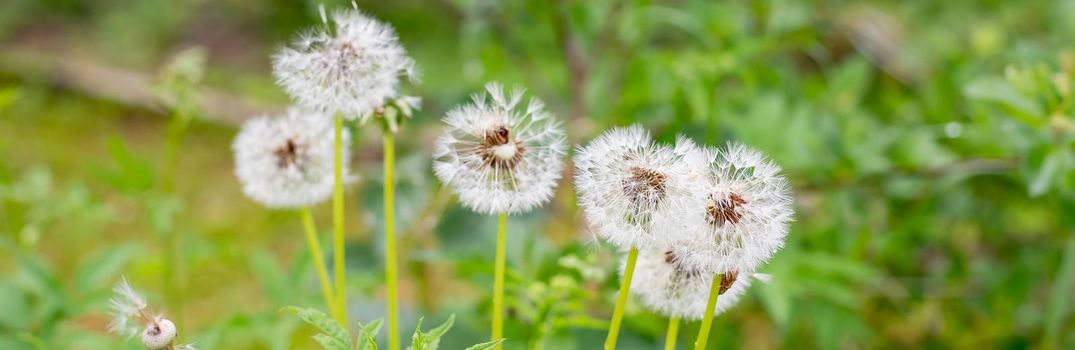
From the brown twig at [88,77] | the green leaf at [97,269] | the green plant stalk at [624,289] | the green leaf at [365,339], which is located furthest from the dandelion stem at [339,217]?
the brown twig at [88,77]

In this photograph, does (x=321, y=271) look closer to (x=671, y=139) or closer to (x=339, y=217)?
(x=339, y=217)

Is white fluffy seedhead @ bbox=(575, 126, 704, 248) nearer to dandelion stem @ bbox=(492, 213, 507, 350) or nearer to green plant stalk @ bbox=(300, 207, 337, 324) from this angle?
dandelion stem @ bbox=(492, 213, 507, 350)

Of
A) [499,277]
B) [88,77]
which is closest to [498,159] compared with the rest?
[499,277]

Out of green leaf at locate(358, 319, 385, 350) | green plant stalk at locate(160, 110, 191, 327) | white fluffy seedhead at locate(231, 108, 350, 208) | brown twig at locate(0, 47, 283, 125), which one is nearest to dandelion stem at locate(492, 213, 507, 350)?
green leaf at locate(358, 319, 385, 350)

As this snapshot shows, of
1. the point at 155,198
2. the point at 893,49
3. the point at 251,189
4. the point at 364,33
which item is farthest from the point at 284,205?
the point at 893,49

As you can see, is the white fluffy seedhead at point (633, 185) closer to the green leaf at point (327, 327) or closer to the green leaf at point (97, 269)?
the green leaf at point (327, 327)

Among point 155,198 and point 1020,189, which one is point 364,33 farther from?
point 1020,189
